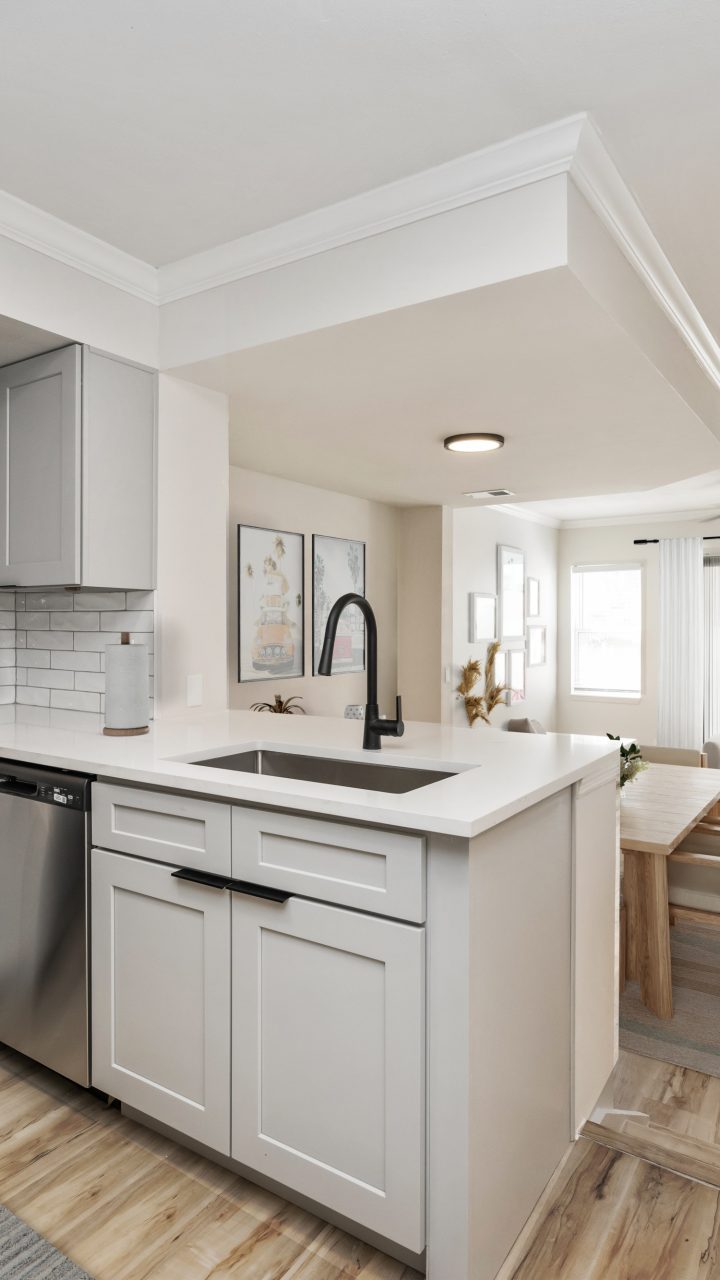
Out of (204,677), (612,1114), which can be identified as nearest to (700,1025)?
(612,1114)

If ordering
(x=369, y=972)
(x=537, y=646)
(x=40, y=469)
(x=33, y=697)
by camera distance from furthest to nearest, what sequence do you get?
(x=537, y=646) < (x=33, y=697) < (x=40, y=469) < (x=369, y=972)

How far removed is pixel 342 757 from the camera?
6.65 ft

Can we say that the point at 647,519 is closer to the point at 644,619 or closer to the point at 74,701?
the point at 644,619

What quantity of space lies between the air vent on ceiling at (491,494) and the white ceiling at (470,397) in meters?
0.31

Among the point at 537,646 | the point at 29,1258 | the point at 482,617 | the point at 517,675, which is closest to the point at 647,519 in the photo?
the point at 537,646

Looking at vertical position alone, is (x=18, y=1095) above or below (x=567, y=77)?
below

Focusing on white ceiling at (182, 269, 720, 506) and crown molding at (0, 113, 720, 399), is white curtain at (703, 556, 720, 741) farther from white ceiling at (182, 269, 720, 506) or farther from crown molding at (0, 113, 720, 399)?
crown molding at (0, 113, 720, 399)

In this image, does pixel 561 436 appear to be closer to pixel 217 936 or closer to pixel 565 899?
pixel 565 899

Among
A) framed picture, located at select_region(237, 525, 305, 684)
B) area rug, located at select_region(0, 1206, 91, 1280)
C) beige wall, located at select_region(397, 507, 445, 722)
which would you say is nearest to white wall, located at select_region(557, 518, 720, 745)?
beige wall, located at select_region(397, 507, 445, 722)

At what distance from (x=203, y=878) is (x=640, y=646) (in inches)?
270

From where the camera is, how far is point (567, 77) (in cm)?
159

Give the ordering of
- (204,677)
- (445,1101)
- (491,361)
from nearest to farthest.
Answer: (445,1101), (491,361), (204,677)

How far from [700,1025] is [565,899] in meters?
1.33

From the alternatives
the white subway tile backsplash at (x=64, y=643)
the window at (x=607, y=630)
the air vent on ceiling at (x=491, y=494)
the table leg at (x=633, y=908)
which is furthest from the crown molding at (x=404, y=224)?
the window at (x=607, y=630)
